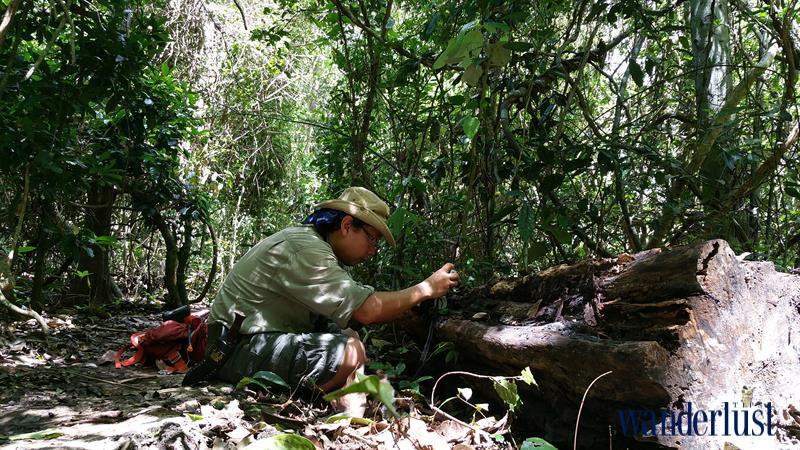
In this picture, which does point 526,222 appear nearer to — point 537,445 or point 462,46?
point 462,46

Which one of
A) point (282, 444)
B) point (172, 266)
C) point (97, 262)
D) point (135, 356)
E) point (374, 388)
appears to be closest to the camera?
point (374, 388)

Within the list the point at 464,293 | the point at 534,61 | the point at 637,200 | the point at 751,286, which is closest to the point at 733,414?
the point at 751,286

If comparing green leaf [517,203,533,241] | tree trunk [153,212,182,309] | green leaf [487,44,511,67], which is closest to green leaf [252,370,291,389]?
green leaf [517,203,533,241]

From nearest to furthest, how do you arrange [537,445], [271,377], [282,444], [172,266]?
[282,444], [537,445], [271,377], [172,266]

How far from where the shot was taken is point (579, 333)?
87.4 inches

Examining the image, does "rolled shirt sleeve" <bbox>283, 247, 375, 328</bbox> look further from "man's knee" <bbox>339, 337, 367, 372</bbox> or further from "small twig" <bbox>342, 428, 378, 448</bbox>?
"small twig" <bbox>342, 428, 378, 448</bbox>

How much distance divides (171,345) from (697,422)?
2.91m

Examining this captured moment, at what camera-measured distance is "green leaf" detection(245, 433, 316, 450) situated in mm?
1596

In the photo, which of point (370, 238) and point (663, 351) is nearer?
point (663, 351)

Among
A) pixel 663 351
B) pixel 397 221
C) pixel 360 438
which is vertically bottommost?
pixel 360 438

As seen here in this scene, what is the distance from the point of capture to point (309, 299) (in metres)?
2.77

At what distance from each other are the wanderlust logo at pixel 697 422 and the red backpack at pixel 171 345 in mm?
2478

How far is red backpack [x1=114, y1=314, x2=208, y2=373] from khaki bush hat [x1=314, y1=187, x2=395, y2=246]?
47.7 inches

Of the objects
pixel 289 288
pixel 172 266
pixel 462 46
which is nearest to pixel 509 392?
pixel 289 288
